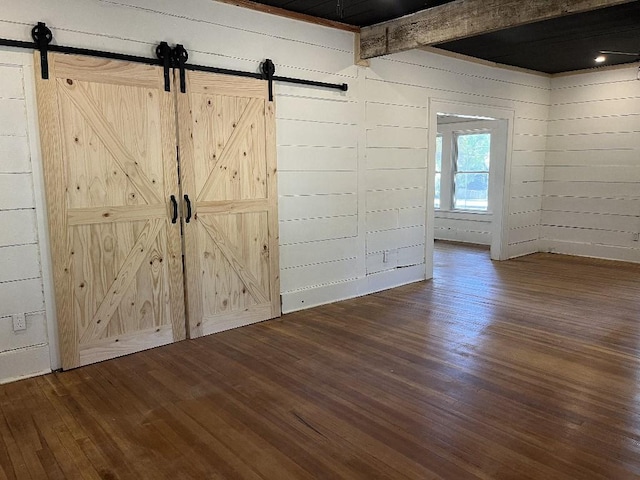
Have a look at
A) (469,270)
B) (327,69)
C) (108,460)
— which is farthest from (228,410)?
(469,270)

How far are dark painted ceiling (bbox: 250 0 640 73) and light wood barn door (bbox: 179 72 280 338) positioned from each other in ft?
3.06

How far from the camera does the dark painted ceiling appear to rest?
13.4 ft

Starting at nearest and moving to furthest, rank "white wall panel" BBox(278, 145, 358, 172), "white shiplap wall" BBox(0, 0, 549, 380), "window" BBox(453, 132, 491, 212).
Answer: "white shiplap wall" BBox(0, 0, 549, 380) → "white wall panel" BBox(278, 145, 358, 172) → "window" BBox(453, 132, 491, 212)

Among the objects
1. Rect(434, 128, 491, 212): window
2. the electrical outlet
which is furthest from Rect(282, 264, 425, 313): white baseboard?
Rect(434, 128, 491, 212): window

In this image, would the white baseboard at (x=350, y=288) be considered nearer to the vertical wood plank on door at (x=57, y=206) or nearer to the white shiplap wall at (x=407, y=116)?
the white shiplap wall at (x=407, y=116)

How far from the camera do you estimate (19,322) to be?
10.3ft

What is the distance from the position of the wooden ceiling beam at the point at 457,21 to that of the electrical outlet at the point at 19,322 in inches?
144

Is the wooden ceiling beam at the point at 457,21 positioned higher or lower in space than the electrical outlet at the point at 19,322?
higher

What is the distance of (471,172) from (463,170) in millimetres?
165

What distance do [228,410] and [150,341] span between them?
48.8 inches

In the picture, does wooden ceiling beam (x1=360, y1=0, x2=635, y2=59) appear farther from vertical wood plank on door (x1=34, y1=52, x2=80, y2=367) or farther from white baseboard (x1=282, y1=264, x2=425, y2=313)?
vertical wood plank on door (x1=34, y1=52, x2=80, y2=367)

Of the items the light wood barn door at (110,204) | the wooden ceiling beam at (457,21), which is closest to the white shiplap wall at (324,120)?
the light wood barn door at (110,204)

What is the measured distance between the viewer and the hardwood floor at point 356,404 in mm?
2225

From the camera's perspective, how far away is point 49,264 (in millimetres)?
3211
